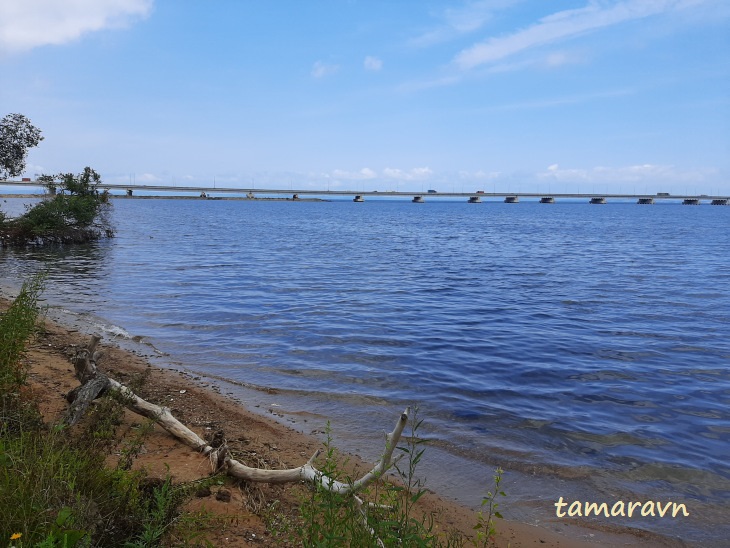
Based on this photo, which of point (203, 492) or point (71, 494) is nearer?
point (71, 494)

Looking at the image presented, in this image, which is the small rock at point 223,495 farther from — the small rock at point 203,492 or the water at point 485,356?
the water at point 485,356

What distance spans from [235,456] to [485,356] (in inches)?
313

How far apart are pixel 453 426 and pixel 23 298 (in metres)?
6.87

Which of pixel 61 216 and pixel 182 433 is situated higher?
pixel 61 216

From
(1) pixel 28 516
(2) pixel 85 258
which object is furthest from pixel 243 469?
(2) pixel 85 258

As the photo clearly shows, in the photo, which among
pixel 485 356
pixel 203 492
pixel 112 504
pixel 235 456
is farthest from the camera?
pixel 485 356

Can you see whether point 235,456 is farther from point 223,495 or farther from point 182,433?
point 223,495

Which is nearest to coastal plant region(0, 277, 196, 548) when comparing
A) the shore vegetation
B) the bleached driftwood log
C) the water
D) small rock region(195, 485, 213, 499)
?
the shore vegetation

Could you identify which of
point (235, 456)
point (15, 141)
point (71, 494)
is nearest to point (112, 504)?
point (71, 494)

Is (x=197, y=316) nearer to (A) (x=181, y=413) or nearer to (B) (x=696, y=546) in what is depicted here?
(A) (x=181, y=413)

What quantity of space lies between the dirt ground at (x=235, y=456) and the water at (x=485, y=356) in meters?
0.46

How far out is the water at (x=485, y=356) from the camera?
7719mm

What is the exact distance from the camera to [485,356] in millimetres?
13195

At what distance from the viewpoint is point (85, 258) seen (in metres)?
30.2
